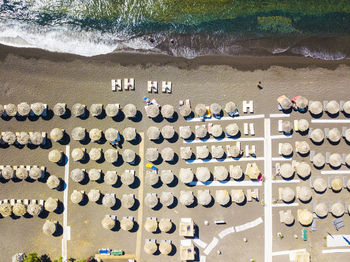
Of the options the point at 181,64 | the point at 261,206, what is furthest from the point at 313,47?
the point at 261,206

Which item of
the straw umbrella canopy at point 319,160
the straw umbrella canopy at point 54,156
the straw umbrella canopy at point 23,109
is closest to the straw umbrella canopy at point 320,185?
the straw umbrella canopy at point 319,160

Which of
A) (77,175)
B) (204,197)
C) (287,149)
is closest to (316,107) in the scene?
(287,149)

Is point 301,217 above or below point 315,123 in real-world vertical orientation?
below

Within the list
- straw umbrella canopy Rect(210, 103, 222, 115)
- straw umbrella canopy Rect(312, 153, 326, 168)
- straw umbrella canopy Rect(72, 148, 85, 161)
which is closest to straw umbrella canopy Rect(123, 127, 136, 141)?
straw umbrella canopy Rect(72, 148, 85, 161)

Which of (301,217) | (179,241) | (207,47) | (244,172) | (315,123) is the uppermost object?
(207,47)

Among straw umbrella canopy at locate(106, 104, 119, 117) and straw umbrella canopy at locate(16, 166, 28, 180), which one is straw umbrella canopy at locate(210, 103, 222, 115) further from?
straw umbrella canopy at locate(16, 166, 28, 180)

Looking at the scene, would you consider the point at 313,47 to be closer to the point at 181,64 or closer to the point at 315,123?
the point at 315,123

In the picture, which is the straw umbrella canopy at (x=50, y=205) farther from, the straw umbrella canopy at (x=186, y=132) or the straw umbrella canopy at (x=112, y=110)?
the straw umbrella canopy at (x=186, y=132)
